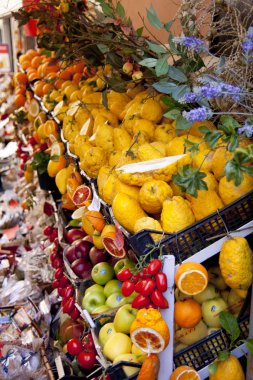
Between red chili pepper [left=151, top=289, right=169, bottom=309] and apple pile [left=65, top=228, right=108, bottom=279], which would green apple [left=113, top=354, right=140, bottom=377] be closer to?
red chili pepper [left=151, top=289, right=169, bottom=309]

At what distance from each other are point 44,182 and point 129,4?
1455 millimetres

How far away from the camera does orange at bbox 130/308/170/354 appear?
5.51 ft

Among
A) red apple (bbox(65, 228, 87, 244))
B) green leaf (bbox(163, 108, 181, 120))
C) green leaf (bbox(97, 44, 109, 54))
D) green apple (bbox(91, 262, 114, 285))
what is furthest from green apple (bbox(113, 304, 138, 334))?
green leaf (bbox(97, 44, 109, 54))

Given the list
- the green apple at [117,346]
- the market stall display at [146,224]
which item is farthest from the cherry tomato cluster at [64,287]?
the green apple at [117,346]

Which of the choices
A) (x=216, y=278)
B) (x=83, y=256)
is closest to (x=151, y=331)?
(x=216, y=278)

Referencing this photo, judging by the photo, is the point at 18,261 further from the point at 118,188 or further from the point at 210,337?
the point at 210,337

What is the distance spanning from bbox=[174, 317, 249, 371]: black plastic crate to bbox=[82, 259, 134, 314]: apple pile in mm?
431

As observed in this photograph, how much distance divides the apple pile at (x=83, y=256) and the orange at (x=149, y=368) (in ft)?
3.33

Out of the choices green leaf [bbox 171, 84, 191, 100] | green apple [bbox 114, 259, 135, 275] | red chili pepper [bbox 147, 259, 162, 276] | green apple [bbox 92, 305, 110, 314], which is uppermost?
green leaf [bbox 171, 84, 191, 100]

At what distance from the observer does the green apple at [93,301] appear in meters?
2.41

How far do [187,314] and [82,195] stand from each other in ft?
3.44

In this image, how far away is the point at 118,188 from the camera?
2078mm

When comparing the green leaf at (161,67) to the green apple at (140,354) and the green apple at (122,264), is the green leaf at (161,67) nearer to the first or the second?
the green apple at (122,264)

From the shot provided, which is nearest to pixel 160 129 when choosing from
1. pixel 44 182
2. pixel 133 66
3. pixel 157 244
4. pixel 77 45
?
pixel 133 66
